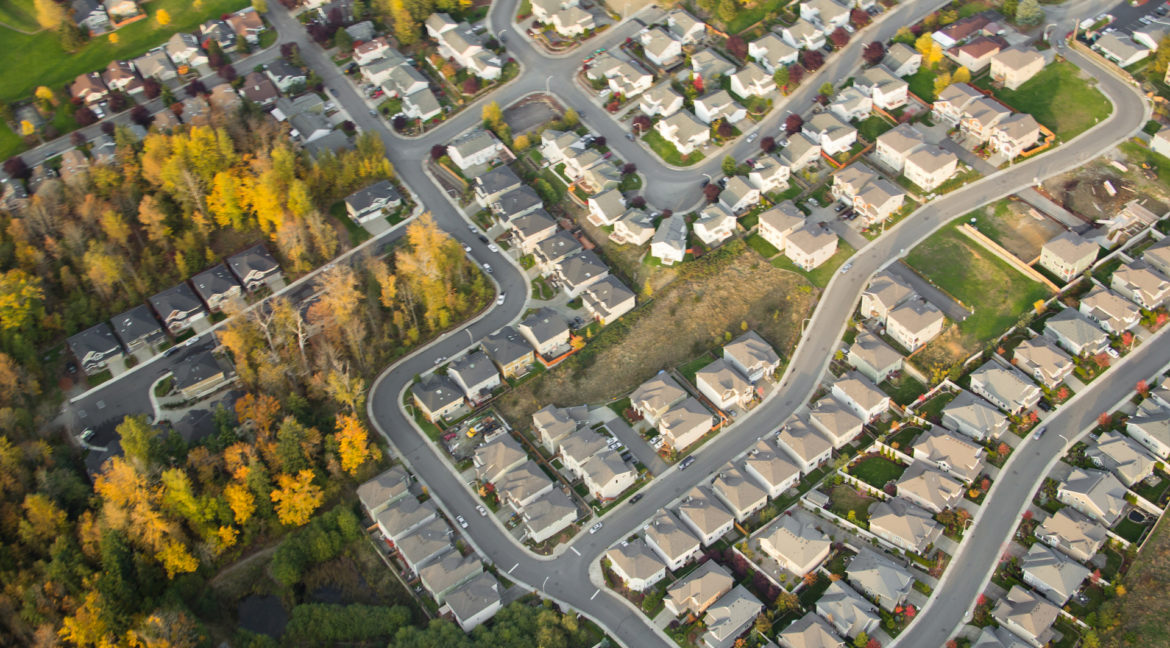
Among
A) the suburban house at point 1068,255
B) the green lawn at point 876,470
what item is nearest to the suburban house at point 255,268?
the green lawn at point 876,470

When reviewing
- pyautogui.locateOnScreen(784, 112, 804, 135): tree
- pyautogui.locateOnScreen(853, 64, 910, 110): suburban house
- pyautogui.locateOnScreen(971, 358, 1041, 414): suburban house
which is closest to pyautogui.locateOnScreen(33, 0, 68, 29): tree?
pyautogui.locateOnScreen(784, 112, 804, 135): tree

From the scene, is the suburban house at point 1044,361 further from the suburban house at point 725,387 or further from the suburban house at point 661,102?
the suburban house at point 661,102

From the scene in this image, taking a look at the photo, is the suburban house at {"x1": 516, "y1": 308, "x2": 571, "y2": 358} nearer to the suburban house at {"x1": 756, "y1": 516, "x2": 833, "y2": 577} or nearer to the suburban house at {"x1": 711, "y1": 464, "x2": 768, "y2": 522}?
the suburban house at {"x1": 711, "y1": 464, "x2": 768, "y2": 522}

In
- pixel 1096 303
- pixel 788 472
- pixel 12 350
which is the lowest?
pixel 12 350

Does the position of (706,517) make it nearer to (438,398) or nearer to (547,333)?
(547,333)

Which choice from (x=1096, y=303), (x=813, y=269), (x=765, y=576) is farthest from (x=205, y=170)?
(x=1096, y=303)

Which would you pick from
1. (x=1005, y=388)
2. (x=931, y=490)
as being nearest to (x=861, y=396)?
(x=931, y=490)

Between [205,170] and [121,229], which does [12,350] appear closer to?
[121,229]
